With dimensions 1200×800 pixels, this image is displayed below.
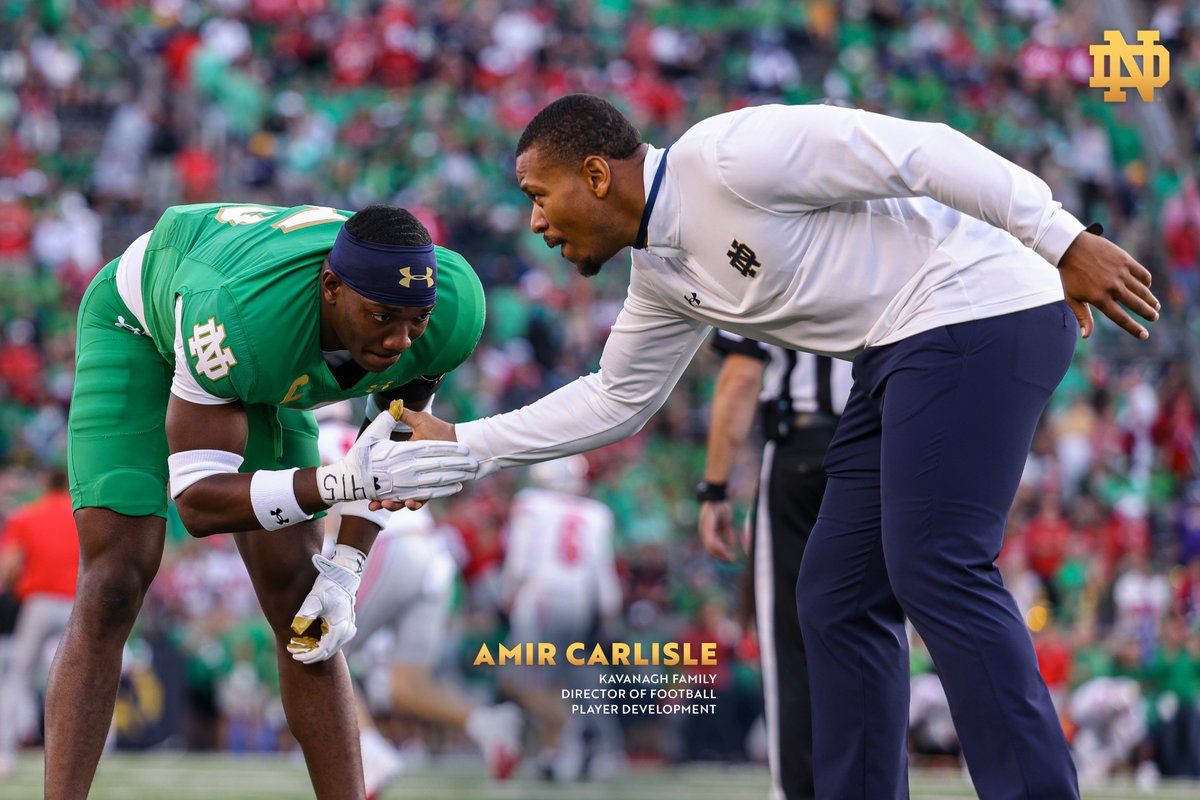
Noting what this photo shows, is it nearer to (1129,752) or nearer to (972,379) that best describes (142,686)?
(1129,752)

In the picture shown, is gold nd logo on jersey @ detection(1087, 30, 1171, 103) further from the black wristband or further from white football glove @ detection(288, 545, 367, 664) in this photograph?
white football glove @ detection(288, 545, 367, 664)

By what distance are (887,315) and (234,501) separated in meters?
1.69

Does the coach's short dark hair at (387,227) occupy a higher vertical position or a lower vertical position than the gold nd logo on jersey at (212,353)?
higher

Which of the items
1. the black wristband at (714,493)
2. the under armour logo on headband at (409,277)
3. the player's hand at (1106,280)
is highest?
the under armour logo on headband at (409,277)

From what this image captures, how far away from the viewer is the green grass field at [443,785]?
8.02 metres

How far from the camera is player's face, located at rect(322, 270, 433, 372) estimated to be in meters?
4.10

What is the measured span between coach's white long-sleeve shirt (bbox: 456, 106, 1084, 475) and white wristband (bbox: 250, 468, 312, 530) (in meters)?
1.07

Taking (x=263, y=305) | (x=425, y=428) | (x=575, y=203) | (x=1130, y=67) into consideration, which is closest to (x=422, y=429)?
(x=425, y=428)

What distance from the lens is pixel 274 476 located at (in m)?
4.02

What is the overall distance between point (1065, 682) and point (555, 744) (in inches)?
155

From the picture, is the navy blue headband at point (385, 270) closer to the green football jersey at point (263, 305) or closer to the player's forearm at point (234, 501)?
the green football jersey at point (263, 305)

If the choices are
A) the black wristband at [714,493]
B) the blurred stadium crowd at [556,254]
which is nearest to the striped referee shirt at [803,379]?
the black wristband at [714,493]

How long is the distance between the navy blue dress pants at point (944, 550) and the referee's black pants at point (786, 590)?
1.17 metres

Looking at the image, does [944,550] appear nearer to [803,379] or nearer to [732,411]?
[803,379]
